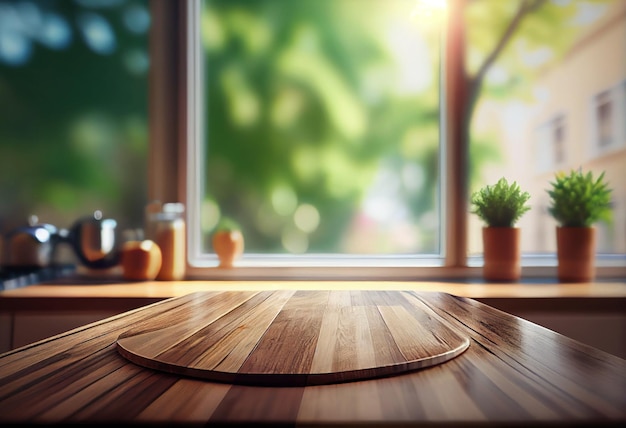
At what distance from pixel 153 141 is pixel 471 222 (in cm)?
121

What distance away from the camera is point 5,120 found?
1936 mm

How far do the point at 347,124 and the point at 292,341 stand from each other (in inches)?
53.8

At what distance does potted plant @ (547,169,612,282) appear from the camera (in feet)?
5.48

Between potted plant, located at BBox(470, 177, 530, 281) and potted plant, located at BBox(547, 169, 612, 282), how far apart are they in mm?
131

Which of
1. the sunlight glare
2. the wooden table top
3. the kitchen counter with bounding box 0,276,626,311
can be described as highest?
the sunlight glare

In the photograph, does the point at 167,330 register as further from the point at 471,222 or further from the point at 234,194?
the point at 471,222

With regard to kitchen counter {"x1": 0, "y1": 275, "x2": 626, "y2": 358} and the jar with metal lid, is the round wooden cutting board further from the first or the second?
the jar with metal lid

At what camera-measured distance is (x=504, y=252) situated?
1.70 metres

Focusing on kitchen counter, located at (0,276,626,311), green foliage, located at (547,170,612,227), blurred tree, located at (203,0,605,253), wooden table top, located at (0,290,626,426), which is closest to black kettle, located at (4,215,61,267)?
kitchen counter, located at (0,276,626,311)

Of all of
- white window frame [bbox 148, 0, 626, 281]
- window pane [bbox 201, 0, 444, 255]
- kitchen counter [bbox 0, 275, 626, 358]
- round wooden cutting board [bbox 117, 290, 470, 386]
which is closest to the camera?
Answer: round wooden cutting board [bbox 117, 290, 470, 386]

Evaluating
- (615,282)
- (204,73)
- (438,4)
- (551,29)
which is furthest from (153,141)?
(615,282)

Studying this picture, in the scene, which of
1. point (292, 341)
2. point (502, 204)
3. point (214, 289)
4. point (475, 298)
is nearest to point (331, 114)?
point (502, 204)

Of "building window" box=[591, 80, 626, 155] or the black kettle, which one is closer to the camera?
the black kettle

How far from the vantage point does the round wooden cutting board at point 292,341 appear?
52 centimetres
